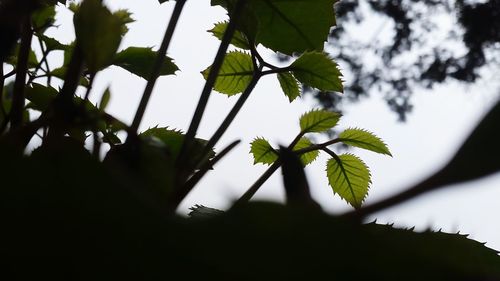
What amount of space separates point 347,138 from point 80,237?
0.42m

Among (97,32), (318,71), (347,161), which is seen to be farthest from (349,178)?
(97,32)

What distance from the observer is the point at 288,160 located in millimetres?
199

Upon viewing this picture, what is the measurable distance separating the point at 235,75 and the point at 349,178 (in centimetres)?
14

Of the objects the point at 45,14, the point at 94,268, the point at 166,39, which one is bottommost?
the point at 94,268

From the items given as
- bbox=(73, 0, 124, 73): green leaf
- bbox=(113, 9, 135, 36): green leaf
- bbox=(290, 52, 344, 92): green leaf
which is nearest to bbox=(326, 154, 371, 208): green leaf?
bbox=(290, 52, 344, 92): green leaf

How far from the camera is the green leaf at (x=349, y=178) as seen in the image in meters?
0.53

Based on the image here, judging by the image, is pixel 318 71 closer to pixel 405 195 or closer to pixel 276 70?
pixel 276 70

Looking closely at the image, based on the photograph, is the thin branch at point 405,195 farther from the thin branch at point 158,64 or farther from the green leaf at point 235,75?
the green leaf at point 235,75

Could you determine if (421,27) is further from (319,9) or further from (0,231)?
(0,231)

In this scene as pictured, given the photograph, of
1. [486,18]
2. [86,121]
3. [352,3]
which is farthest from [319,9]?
[352,3]

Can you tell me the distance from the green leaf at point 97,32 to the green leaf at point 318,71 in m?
0.24

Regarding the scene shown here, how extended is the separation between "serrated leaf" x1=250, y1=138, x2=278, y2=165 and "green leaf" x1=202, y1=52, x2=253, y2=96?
0.05 meters

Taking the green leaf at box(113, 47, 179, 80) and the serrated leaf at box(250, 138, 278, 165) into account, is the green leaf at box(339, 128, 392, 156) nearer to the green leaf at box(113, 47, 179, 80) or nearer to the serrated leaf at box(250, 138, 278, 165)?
the serrated leaf at box(250, 138, 278, 165)

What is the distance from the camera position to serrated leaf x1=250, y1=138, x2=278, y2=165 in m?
0.51
